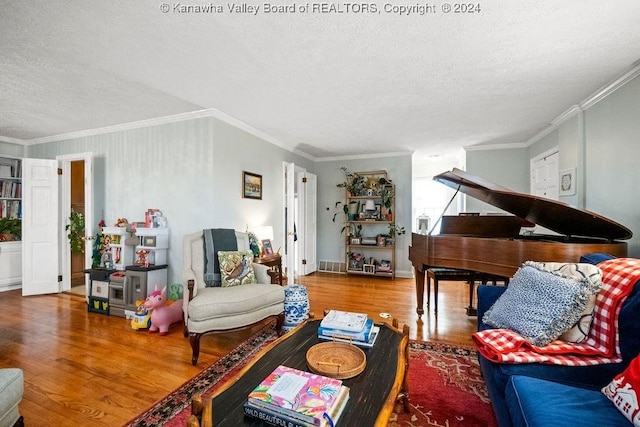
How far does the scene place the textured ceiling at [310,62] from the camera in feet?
5.44

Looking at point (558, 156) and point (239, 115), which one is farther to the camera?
point (558, 156)

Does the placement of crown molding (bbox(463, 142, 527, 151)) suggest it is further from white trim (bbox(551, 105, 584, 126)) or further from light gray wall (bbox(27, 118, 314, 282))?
light gray wall (bbox(27, 118, 314, 282))

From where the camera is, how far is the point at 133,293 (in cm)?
311

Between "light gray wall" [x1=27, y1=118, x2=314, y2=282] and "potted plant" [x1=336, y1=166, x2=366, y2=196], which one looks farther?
"potted plant" [x1=336, y1=166, x2=366, y2=196]

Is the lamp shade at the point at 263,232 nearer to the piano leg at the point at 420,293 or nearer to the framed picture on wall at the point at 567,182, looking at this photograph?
the piano leg at the point at 420,293

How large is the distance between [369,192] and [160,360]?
4183 mm

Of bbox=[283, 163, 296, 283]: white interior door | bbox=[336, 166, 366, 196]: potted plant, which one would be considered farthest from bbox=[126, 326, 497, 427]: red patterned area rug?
bbox=[336, 166, 366, 196]: potted plant

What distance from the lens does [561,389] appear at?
3.66ft

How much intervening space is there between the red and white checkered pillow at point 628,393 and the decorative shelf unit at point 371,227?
410 centimetres

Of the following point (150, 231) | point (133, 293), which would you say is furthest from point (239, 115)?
point (133, 293)

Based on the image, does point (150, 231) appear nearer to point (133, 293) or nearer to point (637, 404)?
point (133, 293)

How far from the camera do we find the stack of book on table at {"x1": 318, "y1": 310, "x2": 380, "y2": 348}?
155cm

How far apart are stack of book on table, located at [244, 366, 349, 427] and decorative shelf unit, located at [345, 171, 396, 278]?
429 cm

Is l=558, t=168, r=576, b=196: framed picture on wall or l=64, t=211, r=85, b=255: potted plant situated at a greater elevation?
l=558, t=168, r=576, b=196: framed picture on wall
